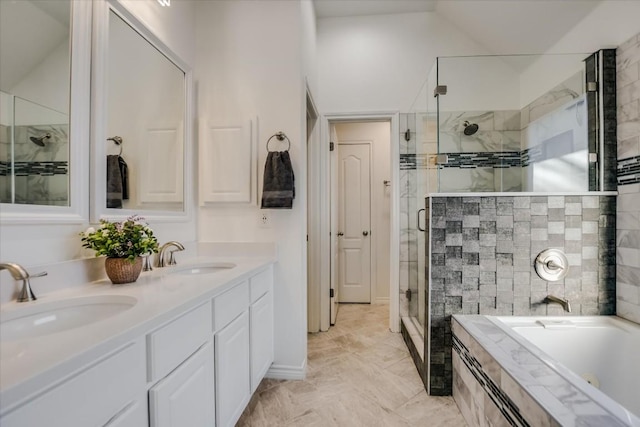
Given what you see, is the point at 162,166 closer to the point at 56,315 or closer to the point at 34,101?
the point at 34,101

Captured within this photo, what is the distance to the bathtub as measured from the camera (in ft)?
3.18

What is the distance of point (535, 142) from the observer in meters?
2.23

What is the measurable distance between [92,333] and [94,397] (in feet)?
0.46

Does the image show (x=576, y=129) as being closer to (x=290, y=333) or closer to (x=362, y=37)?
(x=362, y=37)

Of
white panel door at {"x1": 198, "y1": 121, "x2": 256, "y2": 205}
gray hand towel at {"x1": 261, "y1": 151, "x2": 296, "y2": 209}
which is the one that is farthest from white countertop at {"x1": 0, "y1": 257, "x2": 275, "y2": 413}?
white panel door at {"x1": 198, "y1": 121, "x2": 256, "y2": 205}

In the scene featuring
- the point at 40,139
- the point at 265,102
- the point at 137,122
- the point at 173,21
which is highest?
the point at 173,21

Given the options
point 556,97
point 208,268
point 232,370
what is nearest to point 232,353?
point 232,370

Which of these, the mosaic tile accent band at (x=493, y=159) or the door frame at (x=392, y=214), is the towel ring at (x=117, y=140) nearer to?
the door frame at (x=392, y=214)

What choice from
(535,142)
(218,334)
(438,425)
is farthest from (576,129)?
(218,334)

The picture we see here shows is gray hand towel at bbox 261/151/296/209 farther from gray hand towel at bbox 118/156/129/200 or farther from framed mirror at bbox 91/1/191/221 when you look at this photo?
gray hand towel at bbox 118/156/129/200

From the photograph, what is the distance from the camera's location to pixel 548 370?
3.84 feet

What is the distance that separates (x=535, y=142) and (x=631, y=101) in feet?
1.83

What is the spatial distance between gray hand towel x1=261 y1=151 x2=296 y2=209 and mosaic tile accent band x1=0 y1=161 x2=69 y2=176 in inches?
39.1

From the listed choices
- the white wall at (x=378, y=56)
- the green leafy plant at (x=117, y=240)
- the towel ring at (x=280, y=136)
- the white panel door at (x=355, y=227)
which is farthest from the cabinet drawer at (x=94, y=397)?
the white panel door at (x=355, y=227)
